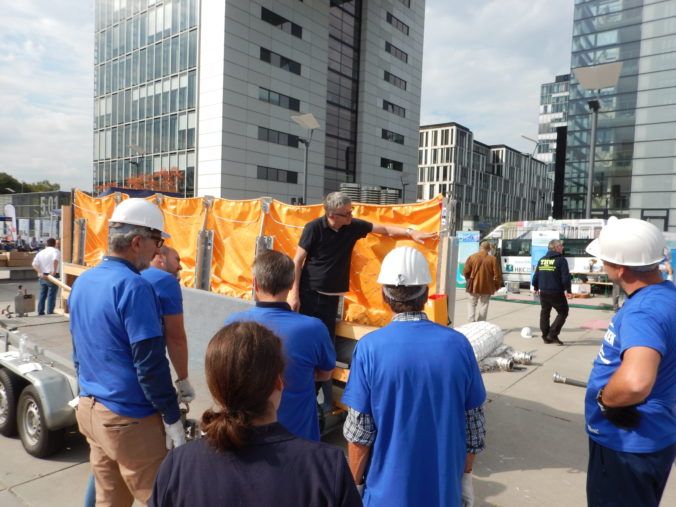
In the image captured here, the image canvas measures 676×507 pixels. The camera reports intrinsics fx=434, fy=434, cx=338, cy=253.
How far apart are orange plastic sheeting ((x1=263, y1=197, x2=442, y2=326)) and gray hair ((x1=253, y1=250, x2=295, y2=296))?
2.12 metres

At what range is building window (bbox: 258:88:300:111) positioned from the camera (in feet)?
124

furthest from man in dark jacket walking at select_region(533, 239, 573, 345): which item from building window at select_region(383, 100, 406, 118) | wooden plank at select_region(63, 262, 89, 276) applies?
building window at select_region(383, 100, 406, 118)

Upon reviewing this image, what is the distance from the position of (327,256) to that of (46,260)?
889 cm

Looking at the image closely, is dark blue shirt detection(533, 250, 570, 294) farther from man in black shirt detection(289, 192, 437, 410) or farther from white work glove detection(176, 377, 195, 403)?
white work glove detection(176, 377, 195, 403)

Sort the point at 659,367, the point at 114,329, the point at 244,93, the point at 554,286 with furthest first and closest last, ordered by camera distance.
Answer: the point at 244,93 < the point at 554,286 < the point at 114,329 < the point at 659,367

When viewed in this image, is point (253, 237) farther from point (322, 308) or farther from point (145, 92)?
point (145, 92)

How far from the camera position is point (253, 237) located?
18.7 ft

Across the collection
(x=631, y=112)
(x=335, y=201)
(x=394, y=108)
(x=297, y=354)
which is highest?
(x=394, y=108)

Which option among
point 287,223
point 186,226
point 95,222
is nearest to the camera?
point 287,223

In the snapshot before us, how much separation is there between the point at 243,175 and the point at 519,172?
8622 cm

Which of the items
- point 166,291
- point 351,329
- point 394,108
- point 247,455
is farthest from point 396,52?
point 247,455

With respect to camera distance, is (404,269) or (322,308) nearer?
(404,269)

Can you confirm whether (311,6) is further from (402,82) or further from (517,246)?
(517,246)

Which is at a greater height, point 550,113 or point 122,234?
point 550,113
